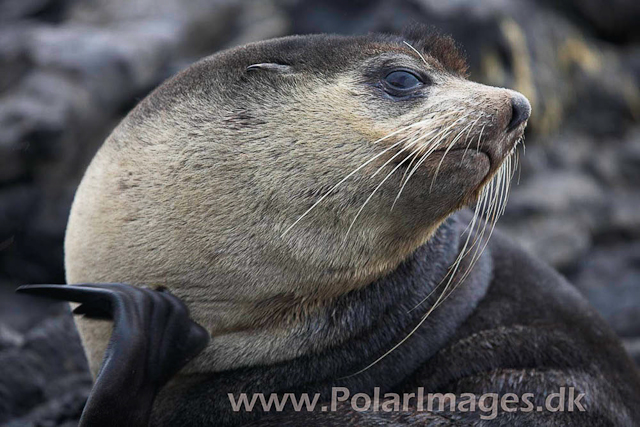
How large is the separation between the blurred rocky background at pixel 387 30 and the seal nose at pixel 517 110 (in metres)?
3.63

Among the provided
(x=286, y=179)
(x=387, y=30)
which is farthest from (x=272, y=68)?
(x=387, y=30)

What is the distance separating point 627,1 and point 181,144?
9.09 m

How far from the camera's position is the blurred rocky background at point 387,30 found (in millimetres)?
8398

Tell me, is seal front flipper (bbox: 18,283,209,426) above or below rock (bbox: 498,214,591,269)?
above

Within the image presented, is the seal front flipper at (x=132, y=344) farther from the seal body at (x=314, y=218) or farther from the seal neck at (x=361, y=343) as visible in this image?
the seal neck at (x=361, y=343)

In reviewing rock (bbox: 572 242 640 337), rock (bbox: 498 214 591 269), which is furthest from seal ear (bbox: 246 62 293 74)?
rock (bbox: 498 214 591 269)

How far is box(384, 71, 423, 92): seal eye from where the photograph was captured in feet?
12.6

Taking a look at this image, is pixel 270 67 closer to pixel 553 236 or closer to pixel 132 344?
pixel 132 344

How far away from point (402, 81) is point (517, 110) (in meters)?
0.56

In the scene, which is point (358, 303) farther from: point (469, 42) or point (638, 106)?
point (638, 106)

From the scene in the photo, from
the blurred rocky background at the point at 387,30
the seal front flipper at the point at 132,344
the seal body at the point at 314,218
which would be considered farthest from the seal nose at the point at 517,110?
the blurred rocky background at the point at 387,30

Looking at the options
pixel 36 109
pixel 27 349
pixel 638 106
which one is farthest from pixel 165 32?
pixel 638 106

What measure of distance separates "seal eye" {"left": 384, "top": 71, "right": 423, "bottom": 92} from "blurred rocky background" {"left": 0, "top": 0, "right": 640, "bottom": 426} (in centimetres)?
382

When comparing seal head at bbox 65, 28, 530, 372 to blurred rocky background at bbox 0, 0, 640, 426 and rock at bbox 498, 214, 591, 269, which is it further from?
rock at bbox 498, 214, 591, 269
